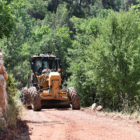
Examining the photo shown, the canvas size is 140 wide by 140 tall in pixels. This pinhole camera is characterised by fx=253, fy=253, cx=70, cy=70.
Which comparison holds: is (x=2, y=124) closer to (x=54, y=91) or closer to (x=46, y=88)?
(x=54, y=91)

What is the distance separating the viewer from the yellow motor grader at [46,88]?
12.7m

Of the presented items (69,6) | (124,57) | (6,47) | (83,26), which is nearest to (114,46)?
(124,57)

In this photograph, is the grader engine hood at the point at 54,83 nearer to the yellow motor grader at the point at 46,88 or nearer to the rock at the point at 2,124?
the yellow motor grader at the point at 46,88

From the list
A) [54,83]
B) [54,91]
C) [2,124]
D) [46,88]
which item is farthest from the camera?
[46,88]

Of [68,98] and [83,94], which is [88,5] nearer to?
[83,94]

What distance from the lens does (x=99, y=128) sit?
7.17 metres

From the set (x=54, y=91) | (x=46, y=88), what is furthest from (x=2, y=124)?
(x=46, y=88)

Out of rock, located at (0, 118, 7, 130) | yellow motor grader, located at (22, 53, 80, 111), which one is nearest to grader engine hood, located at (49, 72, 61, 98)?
yellow motor grader, located at (22, 53, 80, 111)

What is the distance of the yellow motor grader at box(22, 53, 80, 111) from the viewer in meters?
12.7

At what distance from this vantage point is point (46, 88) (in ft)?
47.3

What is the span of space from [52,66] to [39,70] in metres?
0.82

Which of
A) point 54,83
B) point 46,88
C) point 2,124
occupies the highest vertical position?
point 2,124

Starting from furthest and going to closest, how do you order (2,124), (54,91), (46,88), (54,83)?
1. (46,88)
2. (54,83)
3. (54,91)
4. (2,124)

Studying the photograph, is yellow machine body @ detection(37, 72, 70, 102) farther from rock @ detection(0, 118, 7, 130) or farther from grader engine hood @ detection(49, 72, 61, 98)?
rock @ detection(0, 118, 7, 130)
